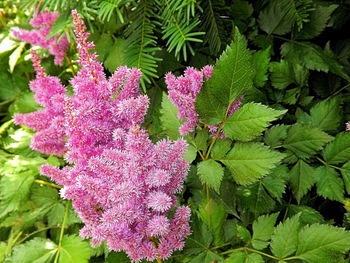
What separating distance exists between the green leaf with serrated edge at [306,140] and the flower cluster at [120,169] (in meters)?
0.33

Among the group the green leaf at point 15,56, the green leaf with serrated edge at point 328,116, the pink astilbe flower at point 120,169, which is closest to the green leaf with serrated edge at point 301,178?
the green leaf with serrated edge at point 328,116

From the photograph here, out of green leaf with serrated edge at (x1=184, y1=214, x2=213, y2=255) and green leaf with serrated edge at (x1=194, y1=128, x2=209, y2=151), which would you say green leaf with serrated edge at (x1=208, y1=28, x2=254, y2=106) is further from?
green leaf with serrated edge at (x1=184, y1=214, x2=213, y2=255)

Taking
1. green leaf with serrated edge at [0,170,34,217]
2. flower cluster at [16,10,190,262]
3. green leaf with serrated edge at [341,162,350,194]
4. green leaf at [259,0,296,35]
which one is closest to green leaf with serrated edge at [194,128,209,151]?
flower cluster at [16,10,190,262]

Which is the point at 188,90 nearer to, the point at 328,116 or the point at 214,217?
the point at 214,217

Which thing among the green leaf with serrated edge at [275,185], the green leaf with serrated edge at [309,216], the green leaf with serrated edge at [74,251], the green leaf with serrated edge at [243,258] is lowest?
the green leaf with serrated edge at [74,251]

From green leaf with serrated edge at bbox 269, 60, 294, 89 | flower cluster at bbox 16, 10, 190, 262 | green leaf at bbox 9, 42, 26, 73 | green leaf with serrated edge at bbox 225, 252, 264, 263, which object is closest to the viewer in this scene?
flower cluster at bbox 16, 10, 190, 262

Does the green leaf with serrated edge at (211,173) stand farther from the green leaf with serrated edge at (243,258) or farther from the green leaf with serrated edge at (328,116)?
the green leaf with serrated edge at (328,116)

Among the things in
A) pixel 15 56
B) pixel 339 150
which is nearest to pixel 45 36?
pixel 15 56

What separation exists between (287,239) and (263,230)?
0.18 ft

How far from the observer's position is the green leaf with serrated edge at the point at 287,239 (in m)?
0.65

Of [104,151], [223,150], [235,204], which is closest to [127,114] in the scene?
[104,151]

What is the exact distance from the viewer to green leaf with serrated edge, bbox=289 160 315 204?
79cm

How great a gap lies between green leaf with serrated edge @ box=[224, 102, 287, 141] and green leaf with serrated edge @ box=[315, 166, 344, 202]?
0.26m

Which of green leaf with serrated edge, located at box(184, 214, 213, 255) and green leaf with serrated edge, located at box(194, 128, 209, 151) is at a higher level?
green leaf with serrated edge, located at box(194, 128, 209, 151)
